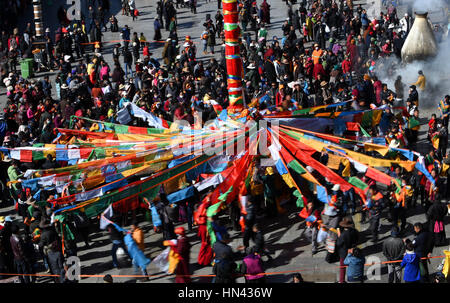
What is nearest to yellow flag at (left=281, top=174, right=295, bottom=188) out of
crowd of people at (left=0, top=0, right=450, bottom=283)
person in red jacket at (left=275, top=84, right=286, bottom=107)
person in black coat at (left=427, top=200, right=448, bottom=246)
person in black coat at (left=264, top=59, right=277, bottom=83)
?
crowd of people at (left=0, top=0, right=450, bottom=283)

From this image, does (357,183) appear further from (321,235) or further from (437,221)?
(437,221)

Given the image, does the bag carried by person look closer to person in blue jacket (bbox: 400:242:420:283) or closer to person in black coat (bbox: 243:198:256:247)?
person in black coat (bbox: 243:198:256:247)

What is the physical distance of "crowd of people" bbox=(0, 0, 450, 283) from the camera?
14.3 m

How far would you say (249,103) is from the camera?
2028 centimetres

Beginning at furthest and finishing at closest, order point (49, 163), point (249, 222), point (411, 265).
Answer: point (49, 163) < point (249, 222) < point (411, 265)

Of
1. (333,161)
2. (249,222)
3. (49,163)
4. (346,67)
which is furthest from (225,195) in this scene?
(346,67)

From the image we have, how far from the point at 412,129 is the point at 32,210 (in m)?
10.1

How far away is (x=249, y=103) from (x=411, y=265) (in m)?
8.57

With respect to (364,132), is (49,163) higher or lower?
lower

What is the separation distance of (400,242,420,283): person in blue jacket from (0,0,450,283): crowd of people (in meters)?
0.02

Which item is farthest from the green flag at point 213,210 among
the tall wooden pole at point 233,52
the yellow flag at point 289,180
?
the tall wooden pole at point 233,52

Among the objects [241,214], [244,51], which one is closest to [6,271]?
[241,214]

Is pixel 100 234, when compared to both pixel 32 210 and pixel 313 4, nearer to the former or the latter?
pixel 32 210

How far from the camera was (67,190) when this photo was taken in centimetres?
1639
